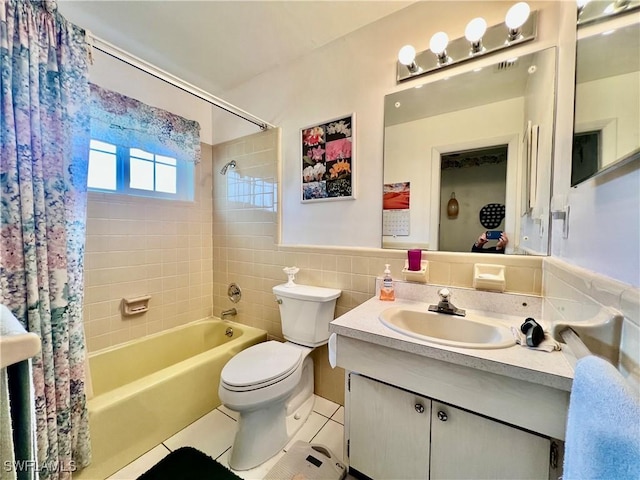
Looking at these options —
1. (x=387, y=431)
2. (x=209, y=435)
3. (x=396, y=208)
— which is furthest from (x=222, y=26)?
(x=209, y=435)

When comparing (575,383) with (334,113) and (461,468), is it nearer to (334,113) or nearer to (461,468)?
(461,468)

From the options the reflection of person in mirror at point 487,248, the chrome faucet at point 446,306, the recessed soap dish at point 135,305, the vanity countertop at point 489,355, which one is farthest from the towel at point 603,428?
the recessed soap dish at point 135,305

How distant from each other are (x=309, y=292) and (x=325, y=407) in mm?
784

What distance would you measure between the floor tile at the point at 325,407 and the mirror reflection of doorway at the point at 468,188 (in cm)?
123

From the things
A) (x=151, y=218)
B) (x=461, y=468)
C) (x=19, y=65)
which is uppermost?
(x=19, y=65)

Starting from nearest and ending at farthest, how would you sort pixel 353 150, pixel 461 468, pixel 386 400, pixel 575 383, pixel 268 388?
pixel 575 383 < pixel 461 468 < pixel 386 400 < pixel 268 388 < pixel 353 150

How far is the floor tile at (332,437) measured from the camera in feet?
4.42

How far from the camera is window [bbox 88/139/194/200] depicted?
169 centimetres

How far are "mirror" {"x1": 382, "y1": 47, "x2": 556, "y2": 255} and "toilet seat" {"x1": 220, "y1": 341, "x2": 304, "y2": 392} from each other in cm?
86

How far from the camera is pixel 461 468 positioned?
2.85ft

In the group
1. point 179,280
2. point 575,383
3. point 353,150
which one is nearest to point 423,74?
point 353,150

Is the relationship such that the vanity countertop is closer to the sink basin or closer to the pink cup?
the sink basin

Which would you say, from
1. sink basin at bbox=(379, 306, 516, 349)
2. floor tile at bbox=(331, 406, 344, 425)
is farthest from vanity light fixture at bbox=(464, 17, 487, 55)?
floor tile at bbox=(331, 406, 344, 425)

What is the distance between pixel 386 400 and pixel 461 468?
0.30 metres
